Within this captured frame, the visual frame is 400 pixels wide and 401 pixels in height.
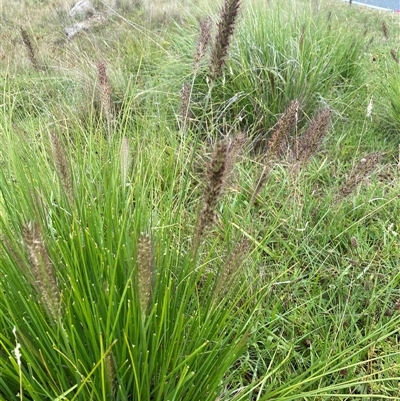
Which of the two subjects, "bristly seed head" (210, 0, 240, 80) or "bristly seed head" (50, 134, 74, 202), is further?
"bristly seed head" (210, 0, 240, 80)

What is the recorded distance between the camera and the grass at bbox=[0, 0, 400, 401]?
3.57 feet

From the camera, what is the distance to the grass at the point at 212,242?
1088mm

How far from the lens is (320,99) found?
309 centimetres

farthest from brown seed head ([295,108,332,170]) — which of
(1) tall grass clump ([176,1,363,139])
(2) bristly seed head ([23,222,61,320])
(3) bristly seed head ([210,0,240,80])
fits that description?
(1) tall grass clump ([176,1,363,139])

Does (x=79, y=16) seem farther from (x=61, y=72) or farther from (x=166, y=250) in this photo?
(x=166, y=250)

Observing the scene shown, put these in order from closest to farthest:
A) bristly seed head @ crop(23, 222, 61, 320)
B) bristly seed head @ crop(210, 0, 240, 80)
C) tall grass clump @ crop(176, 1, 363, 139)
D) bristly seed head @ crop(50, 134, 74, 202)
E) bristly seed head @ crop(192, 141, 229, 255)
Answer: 1. bristly seed head @ crop(23, 222, 61, 320)
2. bristly seed head @ crop(192, 141, 229, 255)
3. bristly seed head @ crop(50, 134, 74, 202)
4. bristly seed head @ crop(210, 0, 240, 80)
5. tall grass clump @ crop(176, 1, 363, 139)

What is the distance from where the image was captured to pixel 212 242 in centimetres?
192

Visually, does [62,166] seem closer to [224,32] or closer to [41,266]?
[41,266]

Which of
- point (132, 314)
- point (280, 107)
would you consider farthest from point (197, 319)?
point (280, 107)

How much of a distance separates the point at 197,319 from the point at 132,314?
17cm

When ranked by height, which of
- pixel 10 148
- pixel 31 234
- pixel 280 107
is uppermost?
pixel 31 234

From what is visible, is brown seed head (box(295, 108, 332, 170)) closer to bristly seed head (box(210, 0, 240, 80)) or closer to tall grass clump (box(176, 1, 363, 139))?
bristly seed head (box(210, 0, 240, 80))

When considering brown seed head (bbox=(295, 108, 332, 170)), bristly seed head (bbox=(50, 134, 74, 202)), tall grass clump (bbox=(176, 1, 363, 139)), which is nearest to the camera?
bristly seed head (bbox=(50, 134, 74, 202))

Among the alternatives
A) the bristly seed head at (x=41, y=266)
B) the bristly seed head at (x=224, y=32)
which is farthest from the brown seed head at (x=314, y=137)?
the bristly seed head at (x=41, y=266)
